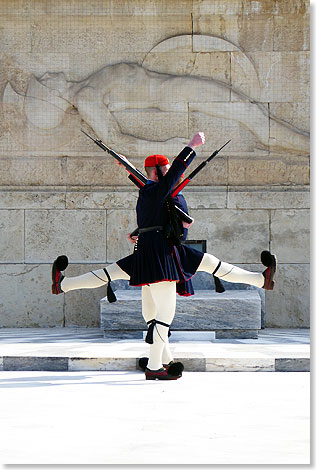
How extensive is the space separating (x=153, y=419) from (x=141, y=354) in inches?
96.1

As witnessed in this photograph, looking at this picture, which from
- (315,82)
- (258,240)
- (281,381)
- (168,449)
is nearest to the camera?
(315,82)

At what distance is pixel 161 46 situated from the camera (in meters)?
10.3

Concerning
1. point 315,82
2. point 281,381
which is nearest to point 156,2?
point 281,381

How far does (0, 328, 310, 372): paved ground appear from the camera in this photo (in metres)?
6.62

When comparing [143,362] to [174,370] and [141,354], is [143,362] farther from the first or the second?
[174,370]

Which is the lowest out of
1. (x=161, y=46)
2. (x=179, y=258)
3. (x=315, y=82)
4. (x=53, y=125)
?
(x=179, y=258)

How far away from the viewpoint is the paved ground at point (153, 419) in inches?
138

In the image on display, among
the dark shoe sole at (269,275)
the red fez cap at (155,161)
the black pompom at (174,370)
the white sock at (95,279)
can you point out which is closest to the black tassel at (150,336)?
the black pompom at (174,370)

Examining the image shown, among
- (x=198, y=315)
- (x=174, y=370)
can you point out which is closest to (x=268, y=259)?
(x=174, y=370)

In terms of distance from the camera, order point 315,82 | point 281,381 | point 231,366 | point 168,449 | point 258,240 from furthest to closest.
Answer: point 258,240, point 231,366, point 281,381, point 168,449, point 315,82

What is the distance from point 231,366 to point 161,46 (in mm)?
5043

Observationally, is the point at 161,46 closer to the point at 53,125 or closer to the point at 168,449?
the point at 53,125

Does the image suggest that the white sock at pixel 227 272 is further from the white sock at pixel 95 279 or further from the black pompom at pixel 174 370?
the black pompom at pixel 174 370

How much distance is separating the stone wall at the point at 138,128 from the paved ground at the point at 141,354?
77.5 inches
